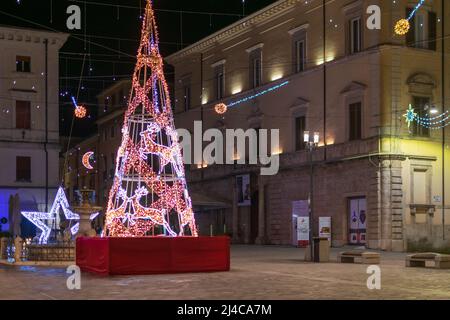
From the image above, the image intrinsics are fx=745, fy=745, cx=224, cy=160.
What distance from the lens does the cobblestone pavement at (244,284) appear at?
15789 mm

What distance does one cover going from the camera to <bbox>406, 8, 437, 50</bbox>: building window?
3850 centimetres

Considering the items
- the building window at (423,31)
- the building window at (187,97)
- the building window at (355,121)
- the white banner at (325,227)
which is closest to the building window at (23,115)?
the building window at (187,97)

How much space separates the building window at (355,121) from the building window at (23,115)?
77.8 feet

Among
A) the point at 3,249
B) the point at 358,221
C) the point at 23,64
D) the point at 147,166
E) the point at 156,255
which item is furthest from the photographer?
the point at 23,64

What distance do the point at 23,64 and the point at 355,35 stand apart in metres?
24.3

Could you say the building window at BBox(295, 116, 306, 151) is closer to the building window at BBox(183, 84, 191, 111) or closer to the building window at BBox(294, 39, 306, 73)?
the building window at BBox(294, 39, 306, 73)

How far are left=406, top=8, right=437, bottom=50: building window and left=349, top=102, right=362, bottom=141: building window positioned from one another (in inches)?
166

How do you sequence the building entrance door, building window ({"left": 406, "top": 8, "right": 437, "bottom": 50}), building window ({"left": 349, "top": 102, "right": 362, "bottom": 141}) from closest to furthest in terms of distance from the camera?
the building entrance door → building window ({"left": 406, "top": 8, "right": 437, "bottom": 50}) → building window ({"left": 349, "top": 102, "right": 362, "bottom": 141})

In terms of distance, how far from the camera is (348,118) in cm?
3994

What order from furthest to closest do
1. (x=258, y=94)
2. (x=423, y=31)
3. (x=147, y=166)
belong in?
1. (x=258, y=94)
2. (x=423, y=31)
3. (x=147, y=166)

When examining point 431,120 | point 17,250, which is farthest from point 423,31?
point 17,250

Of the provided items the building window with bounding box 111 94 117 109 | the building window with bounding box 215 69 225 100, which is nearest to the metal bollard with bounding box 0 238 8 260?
the building window with bounding box 215 69 225 100

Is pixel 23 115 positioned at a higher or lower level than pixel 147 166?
higher

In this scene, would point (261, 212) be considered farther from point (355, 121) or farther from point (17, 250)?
point (17, 250)
